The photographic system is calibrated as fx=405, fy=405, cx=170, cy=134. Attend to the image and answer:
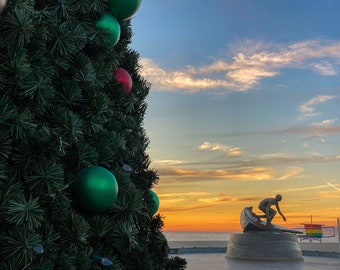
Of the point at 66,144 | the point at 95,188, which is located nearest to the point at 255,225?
the point at 95,188

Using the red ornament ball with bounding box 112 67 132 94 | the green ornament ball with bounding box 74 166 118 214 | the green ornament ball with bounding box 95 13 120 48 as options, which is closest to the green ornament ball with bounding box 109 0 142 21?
the green ornament ball with bounding box 95 13 120 48

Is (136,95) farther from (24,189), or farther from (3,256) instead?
(3,256)

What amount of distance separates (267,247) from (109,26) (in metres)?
13.0

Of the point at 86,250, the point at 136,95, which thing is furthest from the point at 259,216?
the point at 86,250

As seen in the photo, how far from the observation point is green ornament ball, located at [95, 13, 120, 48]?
359cm

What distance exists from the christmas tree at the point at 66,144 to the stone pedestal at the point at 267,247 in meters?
11.7

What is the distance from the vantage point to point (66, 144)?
2809mm

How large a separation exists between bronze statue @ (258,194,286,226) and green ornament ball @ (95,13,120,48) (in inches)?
523

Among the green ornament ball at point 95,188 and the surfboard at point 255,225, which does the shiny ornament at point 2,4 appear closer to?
the green ornament ball at point 95,188

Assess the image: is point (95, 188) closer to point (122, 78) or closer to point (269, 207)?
point (122, 78)

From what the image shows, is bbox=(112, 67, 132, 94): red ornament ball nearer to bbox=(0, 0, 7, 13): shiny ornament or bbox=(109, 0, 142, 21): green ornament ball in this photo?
bbox=(109, 0, 142, 21): green ornament ball

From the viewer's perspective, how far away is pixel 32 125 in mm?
2654

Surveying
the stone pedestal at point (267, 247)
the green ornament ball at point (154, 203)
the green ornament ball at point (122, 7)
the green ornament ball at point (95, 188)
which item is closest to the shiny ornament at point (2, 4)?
the green ornament ball at point (95, 188)

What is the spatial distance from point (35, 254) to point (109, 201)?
0.67 metres
